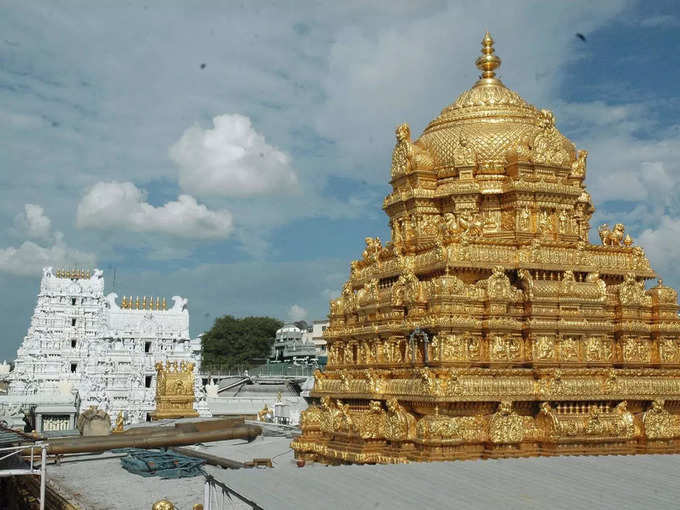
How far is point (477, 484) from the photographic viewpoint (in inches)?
527

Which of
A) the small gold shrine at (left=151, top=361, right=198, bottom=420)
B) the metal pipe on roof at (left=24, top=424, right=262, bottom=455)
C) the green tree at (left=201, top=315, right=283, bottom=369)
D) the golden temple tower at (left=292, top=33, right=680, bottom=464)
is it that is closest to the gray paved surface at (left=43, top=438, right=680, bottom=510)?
the golden temple tower at (left=292, top=33, right=680, bottom=464)

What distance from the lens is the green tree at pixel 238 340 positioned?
95.6 metres

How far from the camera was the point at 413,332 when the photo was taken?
23375mm

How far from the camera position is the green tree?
314ft

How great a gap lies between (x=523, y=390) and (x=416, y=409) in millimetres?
3011

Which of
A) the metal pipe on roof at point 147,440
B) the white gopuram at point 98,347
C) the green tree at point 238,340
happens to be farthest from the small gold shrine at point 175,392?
the green tree at point 238,340

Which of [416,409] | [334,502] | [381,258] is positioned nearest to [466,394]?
[416,409]

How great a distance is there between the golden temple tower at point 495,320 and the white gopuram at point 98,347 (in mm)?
25669

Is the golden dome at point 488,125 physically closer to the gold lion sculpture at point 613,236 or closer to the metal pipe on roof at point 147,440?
the gold lion sculpture at point 613,236

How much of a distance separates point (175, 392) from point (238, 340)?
50.6m

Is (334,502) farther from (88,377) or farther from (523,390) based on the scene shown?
(88,377)

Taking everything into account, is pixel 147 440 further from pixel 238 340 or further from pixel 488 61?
pixel 238 340

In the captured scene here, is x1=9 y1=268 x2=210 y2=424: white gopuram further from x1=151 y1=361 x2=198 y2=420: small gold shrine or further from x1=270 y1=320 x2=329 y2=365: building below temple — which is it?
x1=270 y1=320 x2=329 y2=365: building below temple

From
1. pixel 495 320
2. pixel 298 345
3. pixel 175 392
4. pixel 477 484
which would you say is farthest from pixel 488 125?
pixel 298 345
